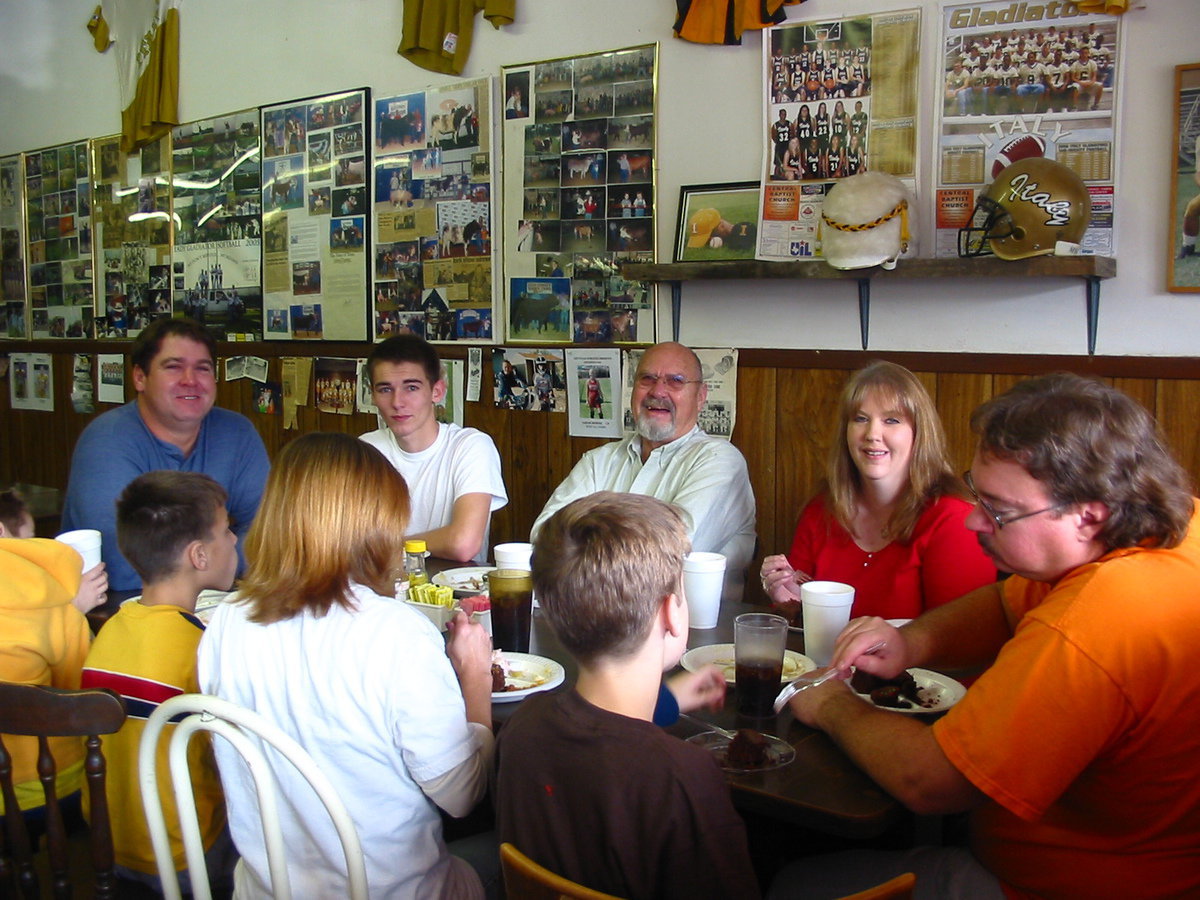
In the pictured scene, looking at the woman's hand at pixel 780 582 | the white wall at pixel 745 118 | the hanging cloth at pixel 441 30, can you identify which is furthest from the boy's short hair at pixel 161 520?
the hanging cloth at pixel 441 30

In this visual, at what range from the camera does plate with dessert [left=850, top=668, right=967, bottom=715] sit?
161 centimetres

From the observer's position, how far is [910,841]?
2027 mm

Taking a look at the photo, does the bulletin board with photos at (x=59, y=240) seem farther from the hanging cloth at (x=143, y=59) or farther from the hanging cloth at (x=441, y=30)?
the hanging cloth at (x=441, y=30)

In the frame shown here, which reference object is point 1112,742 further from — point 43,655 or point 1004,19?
point 1004,19

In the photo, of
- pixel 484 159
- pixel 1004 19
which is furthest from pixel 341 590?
pixel 484 159

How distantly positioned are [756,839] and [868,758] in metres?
0.80

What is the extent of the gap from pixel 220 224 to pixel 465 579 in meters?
3.54

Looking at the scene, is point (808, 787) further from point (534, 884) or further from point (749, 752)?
point (534, 884)

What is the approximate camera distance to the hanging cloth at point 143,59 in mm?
5273

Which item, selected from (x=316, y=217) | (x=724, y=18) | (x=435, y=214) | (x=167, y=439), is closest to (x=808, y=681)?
(x=167, y=439)

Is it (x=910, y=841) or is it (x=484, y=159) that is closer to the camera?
(x=910, y=841)

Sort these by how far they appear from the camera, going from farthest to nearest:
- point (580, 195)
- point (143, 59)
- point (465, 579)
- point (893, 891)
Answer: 1. point (143, 59)
2. point (580, 195)
3. point (465, 579)
4. point (893, 891)

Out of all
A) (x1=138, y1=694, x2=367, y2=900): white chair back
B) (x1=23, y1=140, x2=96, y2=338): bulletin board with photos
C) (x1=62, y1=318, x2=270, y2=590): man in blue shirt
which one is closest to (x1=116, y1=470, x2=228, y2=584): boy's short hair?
(x1=138, y1=694, x2=367, y2=900): white chair back

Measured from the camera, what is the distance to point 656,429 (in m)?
3.19
